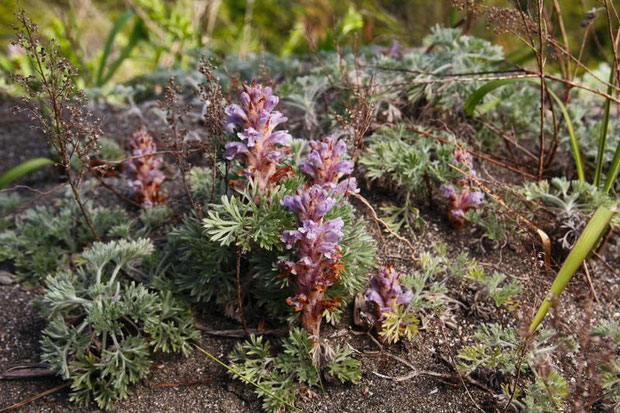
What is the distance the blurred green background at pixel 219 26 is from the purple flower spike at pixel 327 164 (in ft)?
6.92

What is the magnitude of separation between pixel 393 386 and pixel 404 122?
4.80ft

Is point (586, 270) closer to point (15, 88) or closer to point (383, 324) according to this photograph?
point (383, 324)

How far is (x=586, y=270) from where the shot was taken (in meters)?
2.37

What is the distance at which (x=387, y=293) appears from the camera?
2.12 meters

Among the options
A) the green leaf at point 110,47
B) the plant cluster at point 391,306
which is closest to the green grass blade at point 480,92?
the plant cluster at point 391,306

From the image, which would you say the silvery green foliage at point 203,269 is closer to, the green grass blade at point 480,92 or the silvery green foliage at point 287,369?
the silvery green foliage at point 287,369

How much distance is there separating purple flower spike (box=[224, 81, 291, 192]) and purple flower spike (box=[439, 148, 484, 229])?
2.67 ft

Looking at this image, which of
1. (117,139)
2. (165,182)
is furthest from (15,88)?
(165,182)

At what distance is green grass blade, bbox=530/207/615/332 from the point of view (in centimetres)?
189

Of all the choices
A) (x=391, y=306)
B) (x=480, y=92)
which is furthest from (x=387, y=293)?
(x=480, y=92)

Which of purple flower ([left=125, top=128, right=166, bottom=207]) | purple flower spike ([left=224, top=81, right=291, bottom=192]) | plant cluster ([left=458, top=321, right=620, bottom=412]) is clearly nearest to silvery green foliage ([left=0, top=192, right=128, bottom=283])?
purple flower ([left=125, top=128, right=166, bottom=207])

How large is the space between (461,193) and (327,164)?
731 mm

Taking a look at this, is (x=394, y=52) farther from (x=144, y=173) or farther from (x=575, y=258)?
(x=575, y=258)

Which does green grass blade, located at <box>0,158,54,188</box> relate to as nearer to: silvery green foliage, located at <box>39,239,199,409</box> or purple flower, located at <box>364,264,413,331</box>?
silvery green foliage, located at <box>39,239,199,409</box>
